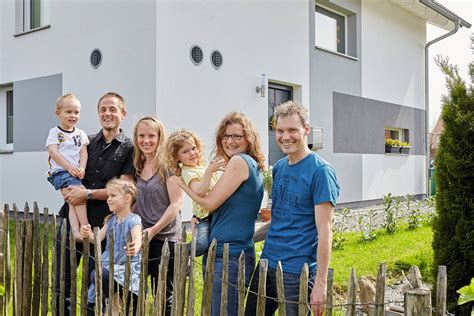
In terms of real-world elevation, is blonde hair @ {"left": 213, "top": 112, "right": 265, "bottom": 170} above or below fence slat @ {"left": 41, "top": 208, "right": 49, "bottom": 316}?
above

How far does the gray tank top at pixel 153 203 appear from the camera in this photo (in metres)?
3.26

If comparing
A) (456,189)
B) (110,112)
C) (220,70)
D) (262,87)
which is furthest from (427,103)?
(110,112)

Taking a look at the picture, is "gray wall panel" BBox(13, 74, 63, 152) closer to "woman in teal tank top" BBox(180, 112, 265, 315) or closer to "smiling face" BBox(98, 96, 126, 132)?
"smiling face" BBox(98, 96, 126, 132)

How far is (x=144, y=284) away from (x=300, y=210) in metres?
0.98

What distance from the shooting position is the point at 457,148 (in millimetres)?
3174

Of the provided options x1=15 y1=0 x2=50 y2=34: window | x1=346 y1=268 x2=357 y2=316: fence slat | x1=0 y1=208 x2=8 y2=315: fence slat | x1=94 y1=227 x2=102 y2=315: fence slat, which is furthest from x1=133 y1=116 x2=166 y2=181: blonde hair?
x1=15 y1=0 x2=50 y2=34: window

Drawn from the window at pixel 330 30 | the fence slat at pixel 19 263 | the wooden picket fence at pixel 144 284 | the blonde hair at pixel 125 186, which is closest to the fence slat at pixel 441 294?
the wooden picket fence at pixel 144 284

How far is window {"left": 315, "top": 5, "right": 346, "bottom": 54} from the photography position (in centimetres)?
1188

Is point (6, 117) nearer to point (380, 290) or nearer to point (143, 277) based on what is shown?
point (143, 277)

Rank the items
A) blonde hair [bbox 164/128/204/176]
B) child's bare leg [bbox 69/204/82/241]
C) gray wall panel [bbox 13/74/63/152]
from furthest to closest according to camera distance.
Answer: gray wall panel [bbox 13/74/63/152] < child's bare leg [bbox 69/204/82/241] < blonde hair [bbox 164/128/204/176]

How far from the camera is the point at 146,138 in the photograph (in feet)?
10.6

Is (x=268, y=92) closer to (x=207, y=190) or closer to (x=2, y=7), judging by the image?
(x=2, y=7)

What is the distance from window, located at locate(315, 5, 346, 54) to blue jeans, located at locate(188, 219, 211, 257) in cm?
930

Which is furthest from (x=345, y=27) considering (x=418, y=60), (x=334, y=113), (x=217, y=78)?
(x=217, y=78)
